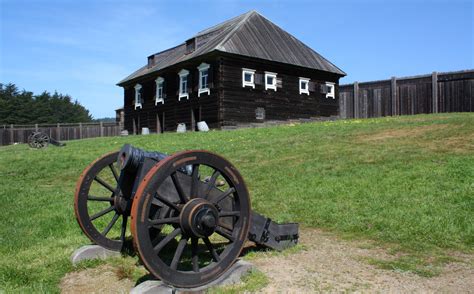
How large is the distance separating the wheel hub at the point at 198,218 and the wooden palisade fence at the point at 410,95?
22.4 m

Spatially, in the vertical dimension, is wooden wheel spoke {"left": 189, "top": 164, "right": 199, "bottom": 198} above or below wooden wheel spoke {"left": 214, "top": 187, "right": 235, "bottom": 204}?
above

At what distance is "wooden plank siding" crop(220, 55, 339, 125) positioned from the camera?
23.8 metres

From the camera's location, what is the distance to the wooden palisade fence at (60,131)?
3941cm

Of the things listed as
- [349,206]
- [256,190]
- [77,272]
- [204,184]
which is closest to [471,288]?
[204,184]

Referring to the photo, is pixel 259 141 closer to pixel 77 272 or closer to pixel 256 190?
pixel 256 190

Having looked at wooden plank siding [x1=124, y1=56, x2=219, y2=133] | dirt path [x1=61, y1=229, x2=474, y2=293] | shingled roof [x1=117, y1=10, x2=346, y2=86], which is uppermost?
shingled roof [x1=117, y1=10, x2=346, y2=86]

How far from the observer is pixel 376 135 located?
546 inches

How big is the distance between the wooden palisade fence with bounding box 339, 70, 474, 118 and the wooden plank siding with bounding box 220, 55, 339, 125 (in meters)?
1.70

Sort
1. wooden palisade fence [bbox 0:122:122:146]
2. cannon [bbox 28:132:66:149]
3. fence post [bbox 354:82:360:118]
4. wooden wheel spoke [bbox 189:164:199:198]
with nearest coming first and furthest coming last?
wooden wheel spoke [bbox 189:164:199:198] < cannon [bbox 28:132:66:149] < fence post [bbox 354:82:360:118] < wooden palisade fence [bbox 0:122:122:146]

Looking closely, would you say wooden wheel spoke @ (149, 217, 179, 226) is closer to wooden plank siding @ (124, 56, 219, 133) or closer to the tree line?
wooden plank siding @ (124, 56, 219, 133)

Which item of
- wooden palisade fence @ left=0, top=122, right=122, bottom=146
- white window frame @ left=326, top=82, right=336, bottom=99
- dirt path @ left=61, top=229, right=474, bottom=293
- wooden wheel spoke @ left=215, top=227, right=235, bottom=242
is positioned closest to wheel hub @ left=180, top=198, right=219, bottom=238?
wooden wheel spoke @ left=215, top=227, right=235, bottom=242

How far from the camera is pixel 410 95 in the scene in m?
24.9

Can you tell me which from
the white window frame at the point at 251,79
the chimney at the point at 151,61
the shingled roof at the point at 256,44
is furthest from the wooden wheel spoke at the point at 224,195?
the chimney at the point at 151,61

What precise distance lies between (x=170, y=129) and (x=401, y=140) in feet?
59.8
